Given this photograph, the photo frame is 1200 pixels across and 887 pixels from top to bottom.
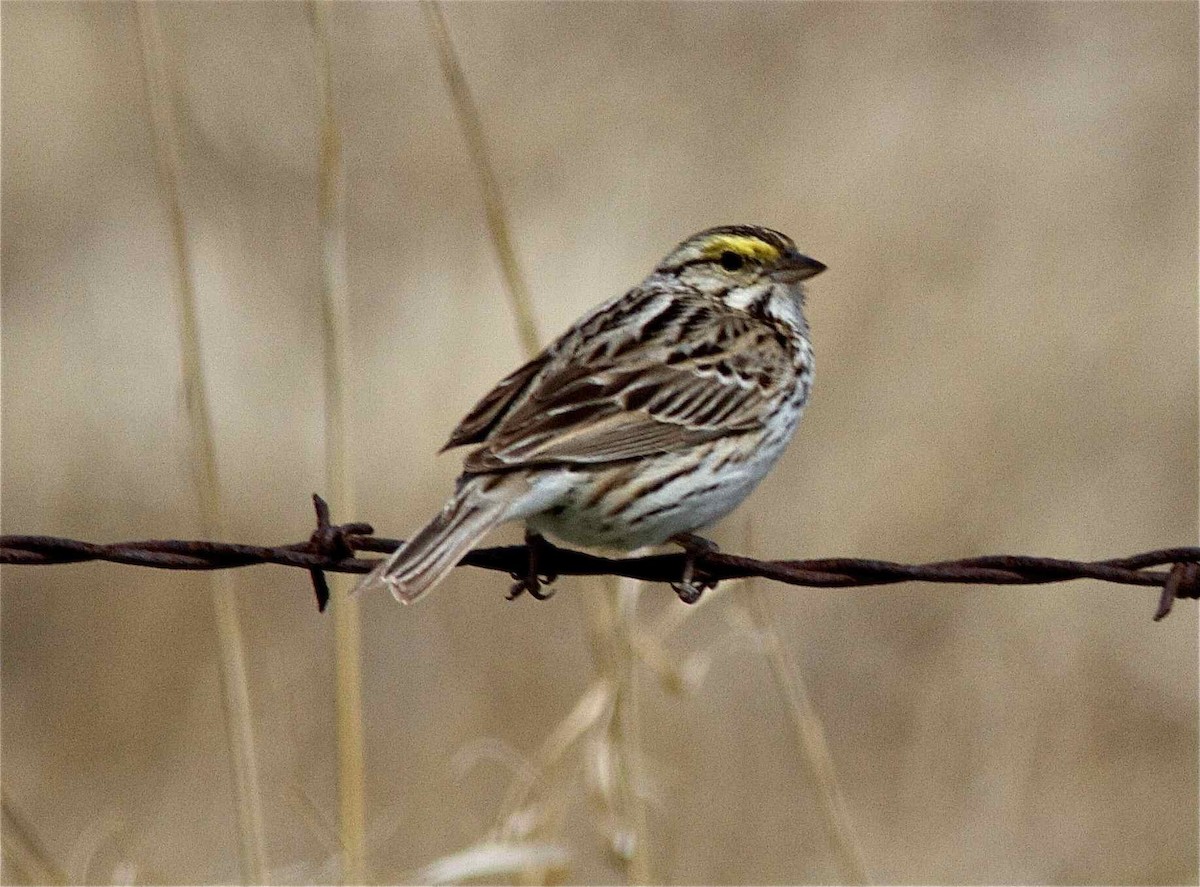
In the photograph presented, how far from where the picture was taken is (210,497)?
Result: 5.46 metres

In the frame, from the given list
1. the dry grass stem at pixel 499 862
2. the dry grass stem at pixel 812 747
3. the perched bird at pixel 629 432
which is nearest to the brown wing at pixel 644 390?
the perched bird at pixel 629 432

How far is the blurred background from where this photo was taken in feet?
30.6

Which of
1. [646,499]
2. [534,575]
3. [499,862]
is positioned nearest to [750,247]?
[646,499]

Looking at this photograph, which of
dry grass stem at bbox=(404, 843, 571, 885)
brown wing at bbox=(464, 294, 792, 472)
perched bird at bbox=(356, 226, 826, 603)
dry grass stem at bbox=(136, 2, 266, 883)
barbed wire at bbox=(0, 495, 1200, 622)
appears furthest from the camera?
dry grass stem at bbox=(404, 843, 571, 885)

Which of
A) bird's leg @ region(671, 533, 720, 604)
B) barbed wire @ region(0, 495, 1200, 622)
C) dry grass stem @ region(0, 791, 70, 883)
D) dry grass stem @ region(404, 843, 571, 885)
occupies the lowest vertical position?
dry grass stem @ region(404, 843, 571, 885)

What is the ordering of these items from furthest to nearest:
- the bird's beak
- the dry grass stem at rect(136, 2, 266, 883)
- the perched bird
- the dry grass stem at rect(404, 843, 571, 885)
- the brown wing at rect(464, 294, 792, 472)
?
the bird's beak → the dry grass stem at rect(404, 843, 571, 885) → the dry grass stem at rect(136, 2, 266, 883) → the brown wing at rect(464, 294, 792, 472) → the perched bird

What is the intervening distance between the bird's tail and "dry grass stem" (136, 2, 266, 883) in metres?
0.81

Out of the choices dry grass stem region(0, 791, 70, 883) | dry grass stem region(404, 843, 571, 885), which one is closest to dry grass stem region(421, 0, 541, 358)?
dry grass stem region(404, 843, 571, 885)

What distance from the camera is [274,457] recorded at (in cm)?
1109

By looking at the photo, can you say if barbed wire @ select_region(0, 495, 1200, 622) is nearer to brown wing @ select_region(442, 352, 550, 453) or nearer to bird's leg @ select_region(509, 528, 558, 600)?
bird's leg @ select_region(509, 528, 558, 600)

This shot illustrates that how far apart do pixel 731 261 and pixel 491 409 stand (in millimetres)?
1315

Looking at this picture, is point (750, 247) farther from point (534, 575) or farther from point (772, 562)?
point (772, 562)

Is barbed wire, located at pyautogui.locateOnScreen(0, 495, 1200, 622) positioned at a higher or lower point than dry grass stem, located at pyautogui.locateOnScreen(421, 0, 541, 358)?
lower

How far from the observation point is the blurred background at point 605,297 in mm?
9312
